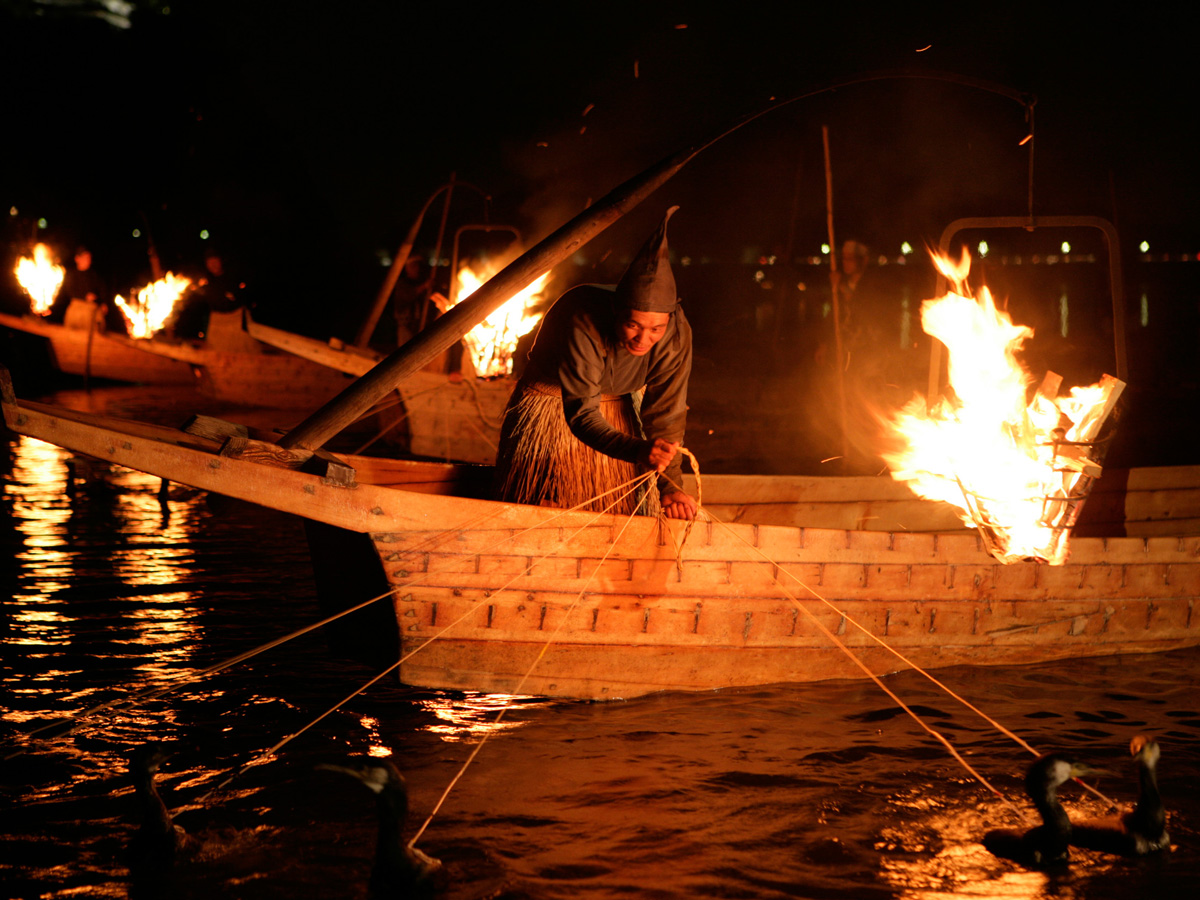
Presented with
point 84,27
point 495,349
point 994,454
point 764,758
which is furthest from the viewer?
point 84,27

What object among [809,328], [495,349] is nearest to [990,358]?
[495,349]

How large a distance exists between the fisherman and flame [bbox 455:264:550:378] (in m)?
5.05

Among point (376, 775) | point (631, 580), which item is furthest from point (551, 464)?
point (376, 775)

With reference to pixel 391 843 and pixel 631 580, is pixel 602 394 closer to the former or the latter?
pixel 631 580

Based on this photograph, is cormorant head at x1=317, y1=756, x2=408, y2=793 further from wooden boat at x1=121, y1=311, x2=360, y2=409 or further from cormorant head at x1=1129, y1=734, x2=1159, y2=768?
wooden boat at x1=121, y1=311, x2=360, y2=409

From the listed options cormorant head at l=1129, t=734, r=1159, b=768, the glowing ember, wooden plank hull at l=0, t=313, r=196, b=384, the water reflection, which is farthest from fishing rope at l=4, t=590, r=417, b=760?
wooden plank hull at l=0, t=313, r=196, b=384

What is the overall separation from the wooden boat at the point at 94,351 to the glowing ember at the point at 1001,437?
43.0 ft

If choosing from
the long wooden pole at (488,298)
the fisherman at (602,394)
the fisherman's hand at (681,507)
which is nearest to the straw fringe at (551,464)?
the fisherman at (602,394)

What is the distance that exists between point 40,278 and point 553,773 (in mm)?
17044

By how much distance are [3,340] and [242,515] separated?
1634 cm

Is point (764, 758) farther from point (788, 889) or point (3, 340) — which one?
point (3, 340)

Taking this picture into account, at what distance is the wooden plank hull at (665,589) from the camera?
4008 millimetres

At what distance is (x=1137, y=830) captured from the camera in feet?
10.5

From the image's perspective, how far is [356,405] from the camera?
4207mm
